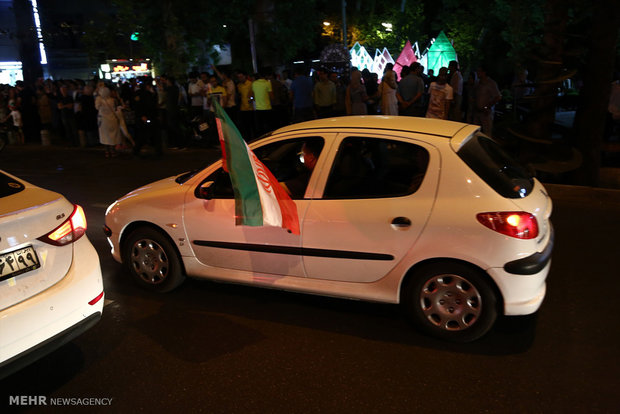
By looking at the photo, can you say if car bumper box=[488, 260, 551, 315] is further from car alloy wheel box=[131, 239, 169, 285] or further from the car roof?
car alloy wheel box=[131, 239, 169, 285]

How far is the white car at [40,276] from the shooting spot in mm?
3176

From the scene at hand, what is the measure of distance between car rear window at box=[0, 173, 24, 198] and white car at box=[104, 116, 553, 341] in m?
1.28

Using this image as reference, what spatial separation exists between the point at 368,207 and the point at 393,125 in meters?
0.72

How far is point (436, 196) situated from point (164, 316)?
2.46 meters

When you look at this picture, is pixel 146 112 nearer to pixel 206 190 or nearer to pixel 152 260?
pixel 152 260

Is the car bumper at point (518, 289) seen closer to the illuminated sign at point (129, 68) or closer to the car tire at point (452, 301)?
the car tire at point (452, 301)

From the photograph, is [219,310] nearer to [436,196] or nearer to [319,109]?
[436,196]

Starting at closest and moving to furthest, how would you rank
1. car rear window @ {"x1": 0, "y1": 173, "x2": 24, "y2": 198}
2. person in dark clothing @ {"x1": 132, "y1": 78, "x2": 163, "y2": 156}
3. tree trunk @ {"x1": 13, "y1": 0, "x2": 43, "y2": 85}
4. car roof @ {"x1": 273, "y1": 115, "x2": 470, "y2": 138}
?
1. car rear window @ {"x1": 0, "y1": 173, "x2": 24, "y2": 198}
2. car roof @ {"x1": 273, "y1": 115, "x2": 470, "y2": 138}
3. person in dark clothing @ {"x1": 132, "y1": 78, "x2": 163, "y2": 156}
4. tree trunk @ {"x1": 13, "y1": 0, "x2": 43, "y2": 85}

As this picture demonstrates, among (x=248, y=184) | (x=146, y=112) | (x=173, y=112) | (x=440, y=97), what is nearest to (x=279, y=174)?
(x=248, y=184)

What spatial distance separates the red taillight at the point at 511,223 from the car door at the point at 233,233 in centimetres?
137

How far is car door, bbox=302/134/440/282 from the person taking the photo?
13.0ft

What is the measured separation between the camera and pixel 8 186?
3732 mm

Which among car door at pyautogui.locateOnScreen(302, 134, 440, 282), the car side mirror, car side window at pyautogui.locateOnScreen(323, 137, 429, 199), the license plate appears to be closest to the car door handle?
car door at pyautogui.locateOnScreen(302, 134, 440, 282)

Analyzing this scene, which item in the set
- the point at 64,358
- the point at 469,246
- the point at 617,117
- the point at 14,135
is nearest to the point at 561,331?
the point at 469,246
